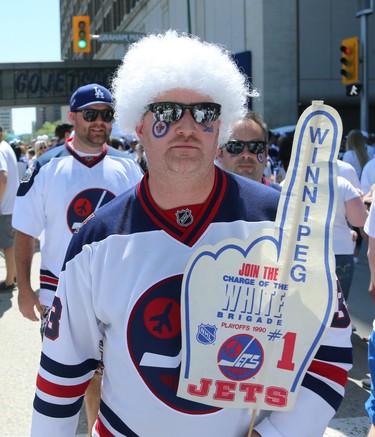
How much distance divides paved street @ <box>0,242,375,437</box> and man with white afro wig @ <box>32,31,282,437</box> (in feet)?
7.94

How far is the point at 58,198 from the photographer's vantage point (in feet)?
13.6

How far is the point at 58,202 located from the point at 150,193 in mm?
2015

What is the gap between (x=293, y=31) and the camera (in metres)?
25.2

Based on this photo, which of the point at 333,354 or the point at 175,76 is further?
the point at 175,76

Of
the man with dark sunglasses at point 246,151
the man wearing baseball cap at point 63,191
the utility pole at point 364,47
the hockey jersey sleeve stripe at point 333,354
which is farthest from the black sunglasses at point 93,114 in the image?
the utility pole at point 364,47

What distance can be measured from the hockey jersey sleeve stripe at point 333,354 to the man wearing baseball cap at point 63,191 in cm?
231

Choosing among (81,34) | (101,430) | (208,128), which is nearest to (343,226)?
(208,128)

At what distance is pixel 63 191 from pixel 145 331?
7.27 feet

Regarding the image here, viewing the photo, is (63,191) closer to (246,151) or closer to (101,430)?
(246,151)

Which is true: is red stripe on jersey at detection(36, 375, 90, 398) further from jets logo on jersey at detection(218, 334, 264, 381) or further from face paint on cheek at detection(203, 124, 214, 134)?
face paint on cheek at detection(203, 124, 214, 134)

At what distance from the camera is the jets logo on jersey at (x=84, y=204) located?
4105 mm

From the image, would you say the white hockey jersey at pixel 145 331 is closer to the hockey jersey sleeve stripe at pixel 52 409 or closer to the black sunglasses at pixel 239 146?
the hockey jersey sleeve stripe at pixel 52 409

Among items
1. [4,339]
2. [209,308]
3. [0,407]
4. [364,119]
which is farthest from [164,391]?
[364,119]

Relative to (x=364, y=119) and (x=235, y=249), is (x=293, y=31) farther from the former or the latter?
(x=235, y=249)
